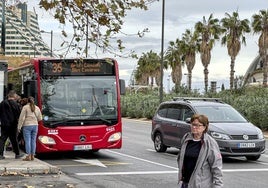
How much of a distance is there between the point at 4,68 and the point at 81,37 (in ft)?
28.3

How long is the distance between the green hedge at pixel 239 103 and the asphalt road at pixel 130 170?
1268 cm

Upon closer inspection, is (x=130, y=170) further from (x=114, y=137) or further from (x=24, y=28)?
(x=24, y=28)

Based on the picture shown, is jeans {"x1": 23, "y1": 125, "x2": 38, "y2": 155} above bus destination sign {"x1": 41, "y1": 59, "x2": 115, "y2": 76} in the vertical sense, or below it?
below

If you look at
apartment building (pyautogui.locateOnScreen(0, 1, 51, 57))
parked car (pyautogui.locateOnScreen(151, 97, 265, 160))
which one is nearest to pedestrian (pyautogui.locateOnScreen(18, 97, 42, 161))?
apartment building (pyautogui.locateOnScreen(0, 1, 51, 57))

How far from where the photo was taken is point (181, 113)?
16906 millimetres

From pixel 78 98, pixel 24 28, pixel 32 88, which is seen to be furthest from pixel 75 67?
pixel 24 28

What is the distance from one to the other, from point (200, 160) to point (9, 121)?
9.14m

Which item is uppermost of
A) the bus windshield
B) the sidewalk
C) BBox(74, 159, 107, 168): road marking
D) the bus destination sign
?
the bus destination sign

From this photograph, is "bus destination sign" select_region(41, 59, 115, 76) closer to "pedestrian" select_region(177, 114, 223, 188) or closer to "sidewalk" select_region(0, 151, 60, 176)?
"sidewalk" select_region(0, 151, 60, 176)

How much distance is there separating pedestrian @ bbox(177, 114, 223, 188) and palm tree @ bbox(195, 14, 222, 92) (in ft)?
172

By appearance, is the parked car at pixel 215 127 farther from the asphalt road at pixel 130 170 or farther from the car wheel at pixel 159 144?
the asphalt road at pixel 130 170

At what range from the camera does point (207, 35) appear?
199ft

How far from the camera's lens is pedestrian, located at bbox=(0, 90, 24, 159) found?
14.2m

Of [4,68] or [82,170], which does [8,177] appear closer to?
[82,170]
